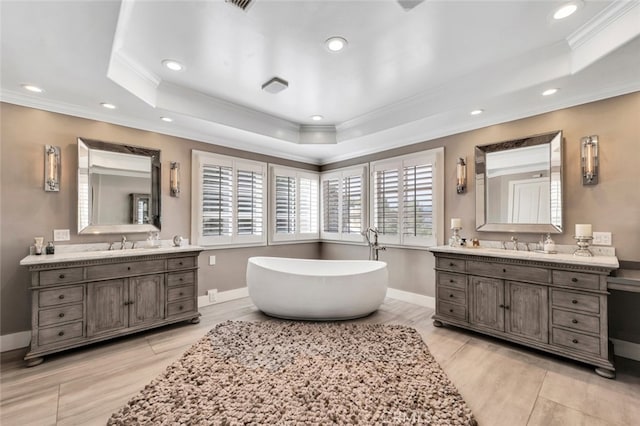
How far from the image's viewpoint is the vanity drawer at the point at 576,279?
237 cm

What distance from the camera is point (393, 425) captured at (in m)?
1.70

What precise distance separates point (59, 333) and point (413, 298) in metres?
4.14

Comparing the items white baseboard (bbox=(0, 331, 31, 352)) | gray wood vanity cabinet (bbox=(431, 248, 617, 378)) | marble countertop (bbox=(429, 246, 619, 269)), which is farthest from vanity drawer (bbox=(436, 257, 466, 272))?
white baseboard (bbox=(0, 331, 31, 352))

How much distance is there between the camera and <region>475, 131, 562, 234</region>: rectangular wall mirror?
9.88 feet

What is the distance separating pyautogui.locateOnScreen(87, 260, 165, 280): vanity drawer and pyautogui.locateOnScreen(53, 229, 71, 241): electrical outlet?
2.16ft

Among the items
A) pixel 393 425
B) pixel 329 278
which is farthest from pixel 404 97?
pixel 393 425

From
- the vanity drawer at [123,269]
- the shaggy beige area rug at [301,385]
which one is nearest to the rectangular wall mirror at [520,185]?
the shaggy beige area rug at [301,385]

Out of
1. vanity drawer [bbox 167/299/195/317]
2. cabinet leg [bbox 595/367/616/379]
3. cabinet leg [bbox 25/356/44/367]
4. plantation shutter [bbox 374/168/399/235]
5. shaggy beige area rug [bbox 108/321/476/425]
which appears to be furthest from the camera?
plantation shutter [bbox 374/168/399/235]

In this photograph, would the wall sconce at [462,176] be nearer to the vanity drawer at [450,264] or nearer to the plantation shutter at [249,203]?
the vanity drawer at [450,264]

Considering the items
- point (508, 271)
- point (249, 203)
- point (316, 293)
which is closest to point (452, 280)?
point (508, 271)

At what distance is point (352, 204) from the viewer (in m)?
5.18

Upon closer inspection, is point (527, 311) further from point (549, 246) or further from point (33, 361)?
point (33, 361)

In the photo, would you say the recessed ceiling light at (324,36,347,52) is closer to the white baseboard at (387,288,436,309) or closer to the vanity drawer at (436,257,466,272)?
the vanity drawer at (436,257,466,272)

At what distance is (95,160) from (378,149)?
3.92 m
